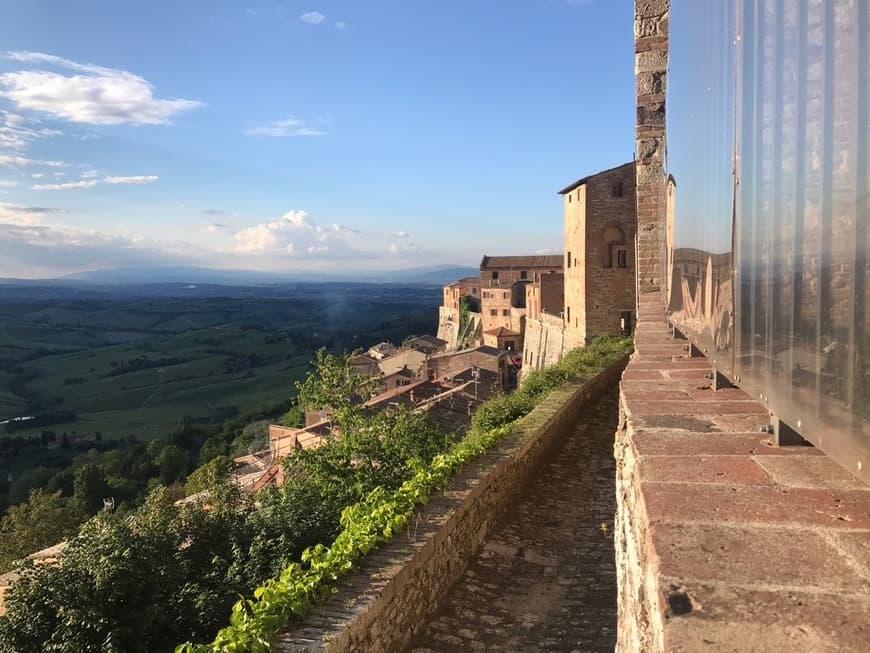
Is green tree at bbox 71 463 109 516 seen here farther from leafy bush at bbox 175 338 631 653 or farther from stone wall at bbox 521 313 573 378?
leafy bush at bbox 175 338 631 653

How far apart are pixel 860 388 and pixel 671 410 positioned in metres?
1.42

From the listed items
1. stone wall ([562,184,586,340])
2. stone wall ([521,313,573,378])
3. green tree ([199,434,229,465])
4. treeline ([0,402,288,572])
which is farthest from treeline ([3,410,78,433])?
stone wall ([562,184,586,340])

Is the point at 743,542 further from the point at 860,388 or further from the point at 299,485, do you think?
the point at 299,485

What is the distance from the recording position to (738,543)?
4.31 ft

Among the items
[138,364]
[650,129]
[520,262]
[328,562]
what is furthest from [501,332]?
[138,364]

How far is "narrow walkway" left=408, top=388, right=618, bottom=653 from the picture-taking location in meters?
5.03

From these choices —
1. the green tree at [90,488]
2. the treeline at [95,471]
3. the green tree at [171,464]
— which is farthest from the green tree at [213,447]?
the green tree at [90,488]

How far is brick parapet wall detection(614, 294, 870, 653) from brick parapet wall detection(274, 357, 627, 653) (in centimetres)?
247

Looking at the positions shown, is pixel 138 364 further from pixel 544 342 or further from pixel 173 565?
pixel 173 565

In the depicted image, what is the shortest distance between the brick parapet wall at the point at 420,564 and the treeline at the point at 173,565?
1.11 m

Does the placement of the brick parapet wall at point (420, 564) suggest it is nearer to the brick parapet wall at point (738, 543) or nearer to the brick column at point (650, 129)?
the brick parapet wall at point (738, 543)

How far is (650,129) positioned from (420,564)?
7.57 meters

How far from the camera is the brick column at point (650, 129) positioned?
29.6ft

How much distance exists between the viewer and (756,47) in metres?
1.55
